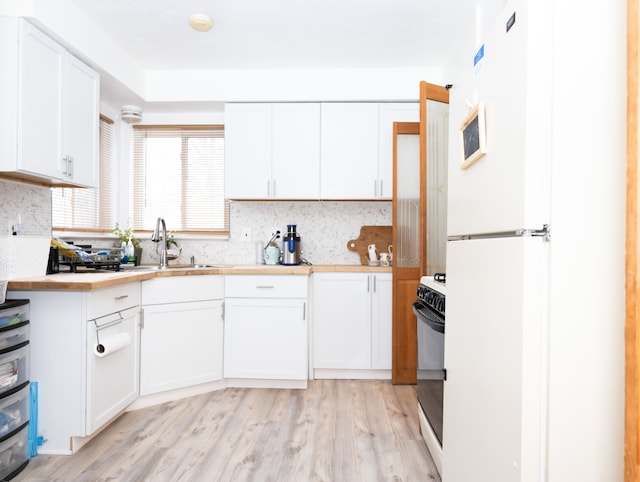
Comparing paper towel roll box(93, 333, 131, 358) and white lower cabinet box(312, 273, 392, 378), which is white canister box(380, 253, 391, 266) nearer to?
white lower cabinet box(312, 273, 392, 378)

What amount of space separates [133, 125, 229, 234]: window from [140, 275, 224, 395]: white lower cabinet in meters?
0.95

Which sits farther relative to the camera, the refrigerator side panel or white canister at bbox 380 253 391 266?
white canister at bbox 380 253 391 266

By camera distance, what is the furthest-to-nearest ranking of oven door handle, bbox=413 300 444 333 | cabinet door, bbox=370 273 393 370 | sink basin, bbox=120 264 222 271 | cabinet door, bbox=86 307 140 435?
cabinet door, bbox=370 273 393 370 < sink basin, bbox=120 264 222 271 < cabinet door, bbox=86 307 140 435 < oven door handle, bbox=413 300 444 333

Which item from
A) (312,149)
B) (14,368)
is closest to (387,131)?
(312,149)

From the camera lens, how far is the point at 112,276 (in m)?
2.29

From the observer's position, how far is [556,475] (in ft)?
2.86

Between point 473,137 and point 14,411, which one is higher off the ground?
point 473,137

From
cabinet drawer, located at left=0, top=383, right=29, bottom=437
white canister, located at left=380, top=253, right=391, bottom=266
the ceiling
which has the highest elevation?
the ceiling

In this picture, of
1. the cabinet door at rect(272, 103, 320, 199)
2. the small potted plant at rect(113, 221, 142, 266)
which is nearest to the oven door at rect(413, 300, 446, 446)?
the cabinet door at rect(272, 103, 320, 199)

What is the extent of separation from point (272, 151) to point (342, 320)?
1.49m

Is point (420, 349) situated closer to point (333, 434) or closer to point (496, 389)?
point (333, 434)

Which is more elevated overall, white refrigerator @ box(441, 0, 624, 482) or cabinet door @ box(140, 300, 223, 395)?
white refrigerator @ box(441, 0, 624, 482)

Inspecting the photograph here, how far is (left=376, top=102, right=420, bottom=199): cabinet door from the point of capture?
10.8 feet

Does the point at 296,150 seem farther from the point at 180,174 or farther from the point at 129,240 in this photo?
the point at 129,240
